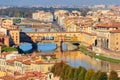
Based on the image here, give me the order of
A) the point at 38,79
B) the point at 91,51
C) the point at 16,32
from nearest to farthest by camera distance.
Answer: the point at 38,79 → the point at 91,51 → the point at 16,32

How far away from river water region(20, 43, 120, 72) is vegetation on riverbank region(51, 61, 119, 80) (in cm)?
526

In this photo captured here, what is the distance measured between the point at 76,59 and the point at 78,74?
10.5 metres

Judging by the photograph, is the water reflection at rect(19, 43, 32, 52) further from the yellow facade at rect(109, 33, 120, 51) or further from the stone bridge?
the yellow facade at rect(109, 33, 120, 51)

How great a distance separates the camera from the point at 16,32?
31.0 meters

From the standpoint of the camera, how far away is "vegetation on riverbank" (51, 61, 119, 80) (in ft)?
37.1

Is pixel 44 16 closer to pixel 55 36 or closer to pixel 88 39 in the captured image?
pixel 55 36

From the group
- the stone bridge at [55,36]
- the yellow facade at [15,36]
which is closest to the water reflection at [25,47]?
the yellow facade at [15,36]

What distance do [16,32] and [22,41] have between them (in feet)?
6.15

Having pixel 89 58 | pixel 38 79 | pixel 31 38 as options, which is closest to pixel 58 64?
pixel 38 79

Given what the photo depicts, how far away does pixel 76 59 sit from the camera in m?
22.4

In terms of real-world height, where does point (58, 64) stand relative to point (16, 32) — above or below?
above

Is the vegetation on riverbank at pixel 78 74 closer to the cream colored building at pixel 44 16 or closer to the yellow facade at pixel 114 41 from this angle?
the yellow facade at pixel 114 41

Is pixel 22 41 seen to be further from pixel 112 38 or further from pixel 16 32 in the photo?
pixel 112 38

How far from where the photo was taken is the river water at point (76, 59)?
1937 centimetres
